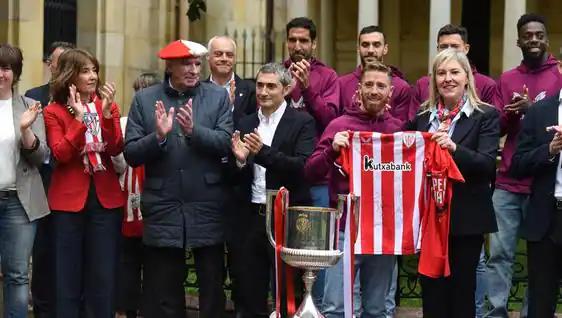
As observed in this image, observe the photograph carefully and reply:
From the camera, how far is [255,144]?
8984 millimetres

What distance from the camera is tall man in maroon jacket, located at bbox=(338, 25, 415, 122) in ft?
32.9

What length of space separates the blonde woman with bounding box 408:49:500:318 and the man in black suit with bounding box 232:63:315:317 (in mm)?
1196

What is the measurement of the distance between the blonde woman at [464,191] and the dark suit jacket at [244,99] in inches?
79.8

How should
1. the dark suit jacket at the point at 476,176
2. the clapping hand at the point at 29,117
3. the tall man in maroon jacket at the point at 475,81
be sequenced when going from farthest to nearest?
the tall man in maroon jacket at the point at 475,81 < the clapping hand at the point at 29,117 < the dark suit jacket at the point at 476,176

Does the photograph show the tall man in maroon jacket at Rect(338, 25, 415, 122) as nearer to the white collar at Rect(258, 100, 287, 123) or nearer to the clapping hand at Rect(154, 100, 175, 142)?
the white collar at Rect(258, 100, 287, 123)

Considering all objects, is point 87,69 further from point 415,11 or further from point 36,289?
point 415,11

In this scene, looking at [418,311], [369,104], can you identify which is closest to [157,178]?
[369,104]

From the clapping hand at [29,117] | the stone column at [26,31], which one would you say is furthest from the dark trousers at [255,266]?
the stone column at [26,31]

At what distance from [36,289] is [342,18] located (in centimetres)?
2042

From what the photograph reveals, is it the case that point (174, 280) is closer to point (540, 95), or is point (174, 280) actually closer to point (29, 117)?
point (29, 117)

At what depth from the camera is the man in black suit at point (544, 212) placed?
28.7 ft

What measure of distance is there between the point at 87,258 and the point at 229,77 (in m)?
1.92

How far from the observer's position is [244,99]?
402 inches

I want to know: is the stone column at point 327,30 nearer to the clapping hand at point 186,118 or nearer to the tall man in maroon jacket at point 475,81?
the tall man in maroon jacket at point 475,81
